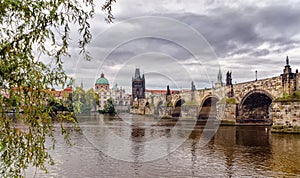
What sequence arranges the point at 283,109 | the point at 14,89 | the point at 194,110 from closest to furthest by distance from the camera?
the point at 14,89, the point at 283,109, the point at 194,110

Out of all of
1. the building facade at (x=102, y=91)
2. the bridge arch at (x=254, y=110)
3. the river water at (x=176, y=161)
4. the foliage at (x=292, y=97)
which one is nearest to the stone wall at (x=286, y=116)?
the foliage at (x=292, y=97)

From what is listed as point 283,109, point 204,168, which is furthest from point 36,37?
point 283,109

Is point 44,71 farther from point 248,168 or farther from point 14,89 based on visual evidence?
point 248,168

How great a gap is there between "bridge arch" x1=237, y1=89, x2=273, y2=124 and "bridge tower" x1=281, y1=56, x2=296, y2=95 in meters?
7.65

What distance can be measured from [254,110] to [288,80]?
10071 mm

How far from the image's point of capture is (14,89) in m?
4.95

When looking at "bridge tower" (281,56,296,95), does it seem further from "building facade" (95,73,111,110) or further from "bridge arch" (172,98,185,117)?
"building facade" (95,73,111,110)

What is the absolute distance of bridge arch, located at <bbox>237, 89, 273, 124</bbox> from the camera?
39.9m

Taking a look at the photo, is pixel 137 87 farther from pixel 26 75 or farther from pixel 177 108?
pixel 26 75

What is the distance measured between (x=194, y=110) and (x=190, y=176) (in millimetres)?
45252

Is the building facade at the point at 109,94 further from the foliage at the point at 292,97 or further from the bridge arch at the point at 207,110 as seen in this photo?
the foliage at the point at 292,97

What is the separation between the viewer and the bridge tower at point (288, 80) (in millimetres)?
30781

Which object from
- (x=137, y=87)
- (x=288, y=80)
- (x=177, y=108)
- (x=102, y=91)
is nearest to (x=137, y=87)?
(x=137, y=87)

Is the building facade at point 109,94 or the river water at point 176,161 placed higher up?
the building facade at point 109,94
